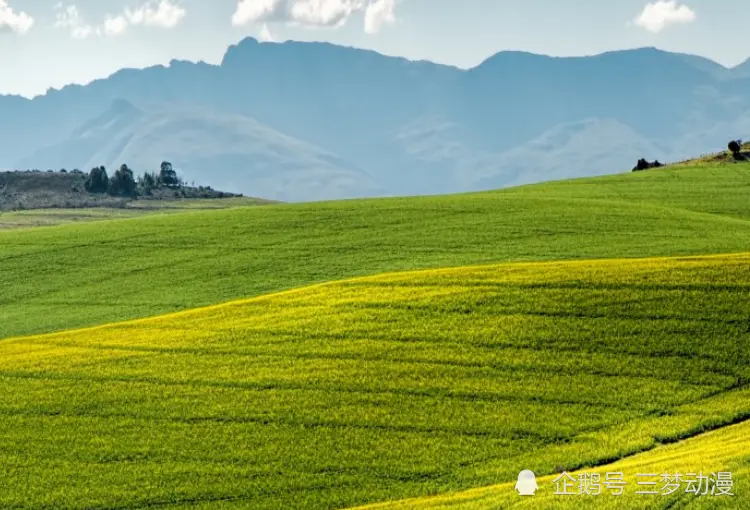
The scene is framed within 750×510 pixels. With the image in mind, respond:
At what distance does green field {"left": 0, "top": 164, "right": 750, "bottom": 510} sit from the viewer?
1752 cm

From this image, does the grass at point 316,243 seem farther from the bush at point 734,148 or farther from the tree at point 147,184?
the tree at point 147,184

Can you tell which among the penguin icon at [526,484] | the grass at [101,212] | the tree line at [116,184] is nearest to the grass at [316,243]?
the penguin icon at [526,484]

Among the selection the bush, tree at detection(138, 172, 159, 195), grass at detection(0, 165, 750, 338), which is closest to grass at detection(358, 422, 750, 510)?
grass at detection(0, 165, 750, 338)

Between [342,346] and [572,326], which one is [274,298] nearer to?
[342,346]

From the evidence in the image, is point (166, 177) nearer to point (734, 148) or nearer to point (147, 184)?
point (147, 184)

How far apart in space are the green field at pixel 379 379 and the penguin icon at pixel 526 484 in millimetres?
348

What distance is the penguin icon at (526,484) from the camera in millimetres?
15017

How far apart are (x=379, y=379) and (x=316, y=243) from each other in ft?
75.1

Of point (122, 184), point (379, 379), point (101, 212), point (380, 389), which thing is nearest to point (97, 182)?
point (122, 184)

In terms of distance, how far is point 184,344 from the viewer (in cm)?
2630

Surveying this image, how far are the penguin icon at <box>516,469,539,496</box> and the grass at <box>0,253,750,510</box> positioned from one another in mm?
1040

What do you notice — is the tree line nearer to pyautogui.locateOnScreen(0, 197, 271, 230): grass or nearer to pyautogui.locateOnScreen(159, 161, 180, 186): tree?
pyautogui.locateOnScreen(0, 197, 271, 230): grass

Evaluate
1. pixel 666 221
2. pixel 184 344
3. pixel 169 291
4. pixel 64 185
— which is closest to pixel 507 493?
pixel 184 344

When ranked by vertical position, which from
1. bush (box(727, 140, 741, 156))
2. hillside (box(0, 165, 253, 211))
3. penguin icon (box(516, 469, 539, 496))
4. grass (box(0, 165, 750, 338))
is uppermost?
bush (box(727, 140, 741, 156))
